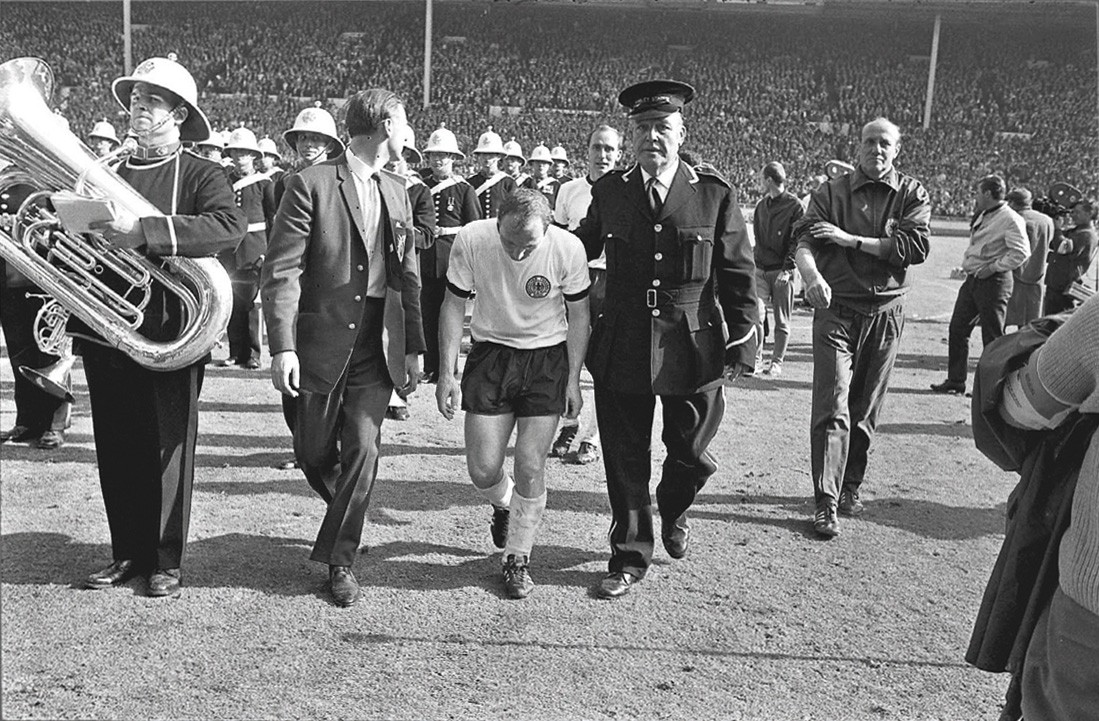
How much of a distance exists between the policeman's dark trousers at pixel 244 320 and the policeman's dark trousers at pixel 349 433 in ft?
16.7

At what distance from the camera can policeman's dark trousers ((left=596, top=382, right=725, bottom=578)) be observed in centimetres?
448

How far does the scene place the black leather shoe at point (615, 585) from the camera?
4305 mm

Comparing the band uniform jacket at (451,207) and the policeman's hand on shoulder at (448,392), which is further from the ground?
the band uniform jacket at (451,207)

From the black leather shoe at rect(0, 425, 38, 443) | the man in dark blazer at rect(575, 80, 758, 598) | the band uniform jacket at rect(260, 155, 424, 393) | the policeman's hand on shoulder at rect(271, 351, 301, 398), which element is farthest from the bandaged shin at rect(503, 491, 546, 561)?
the black leather shoe at rect(0, 425, 38, 443)

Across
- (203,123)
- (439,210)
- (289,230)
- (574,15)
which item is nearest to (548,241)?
(289,230)

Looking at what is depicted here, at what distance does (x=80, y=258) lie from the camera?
4.14 m

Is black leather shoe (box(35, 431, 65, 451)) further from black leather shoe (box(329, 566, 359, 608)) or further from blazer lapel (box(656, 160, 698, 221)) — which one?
blazer lapel (box(656, 160, 698, 221))

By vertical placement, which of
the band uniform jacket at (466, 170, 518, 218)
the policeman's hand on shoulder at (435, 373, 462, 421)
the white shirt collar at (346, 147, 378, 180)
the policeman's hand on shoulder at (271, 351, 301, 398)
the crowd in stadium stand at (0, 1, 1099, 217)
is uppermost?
the crowd in stadium stand at (0, 1, 1099, 217)

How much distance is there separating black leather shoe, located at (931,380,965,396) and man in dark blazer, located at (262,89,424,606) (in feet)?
21.6

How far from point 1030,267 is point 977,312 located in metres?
1.17

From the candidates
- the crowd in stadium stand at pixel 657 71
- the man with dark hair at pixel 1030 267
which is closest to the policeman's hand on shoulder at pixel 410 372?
the man with dark hair at pixel 1030 267

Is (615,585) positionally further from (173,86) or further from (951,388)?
(951,388)

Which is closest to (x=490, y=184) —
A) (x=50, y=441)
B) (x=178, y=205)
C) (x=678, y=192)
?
(x=50, y=441)

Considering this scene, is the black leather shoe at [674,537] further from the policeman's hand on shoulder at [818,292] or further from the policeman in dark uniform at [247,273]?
the policeman in dark uniform at [247,273]
